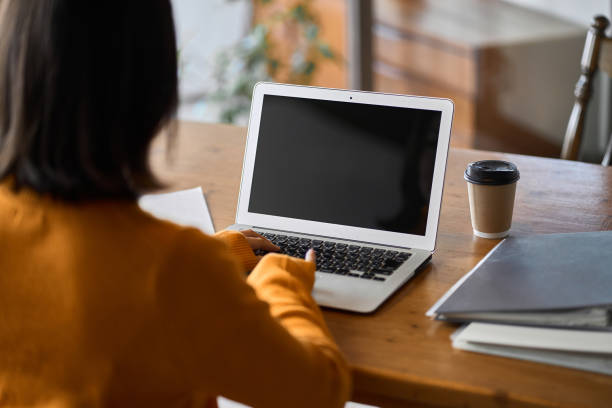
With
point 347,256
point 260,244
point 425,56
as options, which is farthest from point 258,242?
point 425,56

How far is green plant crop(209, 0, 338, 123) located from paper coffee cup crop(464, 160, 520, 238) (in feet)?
7.25

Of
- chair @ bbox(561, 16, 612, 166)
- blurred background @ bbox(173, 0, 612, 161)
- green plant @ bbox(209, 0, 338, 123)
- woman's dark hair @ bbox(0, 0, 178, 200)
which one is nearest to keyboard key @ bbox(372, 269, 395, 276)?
woman's dark hair @ bbox(0, 0, 178, 200)

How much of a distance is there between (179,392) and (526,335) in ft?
1.32

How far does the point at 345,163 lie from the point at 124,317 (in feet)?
1.96

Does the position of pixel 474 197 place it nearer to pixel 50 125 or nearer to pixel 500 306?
pixel 500 306

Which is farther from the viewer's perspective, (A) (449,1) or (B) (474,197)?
(A) (449,1)

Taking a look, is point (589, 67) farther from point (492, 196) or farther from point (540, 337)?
point (540, 337)

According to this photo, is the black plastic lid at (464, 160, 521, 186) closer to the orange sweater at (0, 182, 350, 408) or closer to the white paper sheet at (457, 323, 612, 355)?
the white paper sheet at (457, 323, 612, 355)

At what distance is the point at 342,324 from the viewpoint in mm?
980

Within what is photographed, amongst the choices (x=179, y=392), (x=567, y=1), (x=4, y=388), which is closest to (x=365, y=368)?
(x=179, y=392)

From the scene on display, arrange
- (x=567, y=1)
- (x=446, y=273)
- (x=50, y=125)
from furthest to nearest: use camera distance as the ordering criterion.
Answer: (x=567, y=1) < (x=446, y=273) < (x=50, y=125)

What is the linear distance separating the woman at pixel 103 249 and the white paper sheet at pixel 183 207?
0.54m

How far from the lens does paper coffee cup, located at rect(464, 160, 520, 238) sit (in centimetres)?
120

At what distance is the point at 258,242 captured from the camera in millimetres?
1155
